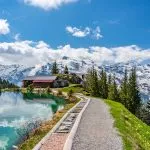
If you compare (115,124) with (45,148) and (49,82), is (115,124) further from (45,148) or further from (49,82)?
(49,82)

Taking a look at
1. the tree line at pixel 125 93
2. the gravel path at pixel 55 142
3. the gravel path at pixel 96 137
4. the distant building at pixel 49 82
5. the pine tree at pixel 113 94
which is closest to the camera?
the gravel path at pixel 55 142

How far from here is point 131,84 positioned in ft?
404

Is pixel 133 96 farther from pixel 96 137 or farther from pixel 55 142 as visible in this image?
pixel 55 142

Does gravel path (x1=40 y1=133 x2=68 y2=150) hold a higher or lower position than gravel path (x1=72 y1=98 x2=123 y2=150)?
lower

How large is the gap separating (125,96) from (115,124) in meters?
82.9

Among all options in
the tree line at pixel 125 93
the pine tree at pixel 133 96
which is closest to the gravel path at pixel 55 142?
the tree line at pixel 125 93

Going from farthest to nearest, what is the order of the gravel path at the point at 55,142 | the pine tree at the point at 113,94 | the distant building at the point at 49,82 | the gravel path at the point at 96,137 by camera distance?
1. the distant building at the point at 49,82
2. the pine tree at the point at 113,94
3. the gravel path at the point at 96,137
4. the gravel path at the point at 55,142

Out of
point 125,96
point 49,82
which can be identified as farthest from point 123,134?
point 49,82

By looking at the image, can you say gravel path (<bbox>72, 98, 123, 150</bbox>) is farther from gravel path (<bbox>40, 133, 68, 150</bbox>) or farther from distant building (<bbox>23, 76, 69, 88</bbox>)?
distant building (<bbox>23, 76, 69, 88</bbox>)

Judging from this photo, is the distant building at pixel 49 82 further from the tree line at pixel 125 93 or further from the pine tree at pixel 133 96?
the pine tree at pixel 133 96

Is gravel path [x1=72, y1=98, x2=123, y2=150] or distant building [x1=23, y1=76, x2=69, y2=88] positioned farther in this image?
distant building [x1=23, y1=76, x2=69, y2=88]

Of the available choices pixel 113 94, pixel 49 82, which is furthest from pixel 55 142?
pixel 49 82

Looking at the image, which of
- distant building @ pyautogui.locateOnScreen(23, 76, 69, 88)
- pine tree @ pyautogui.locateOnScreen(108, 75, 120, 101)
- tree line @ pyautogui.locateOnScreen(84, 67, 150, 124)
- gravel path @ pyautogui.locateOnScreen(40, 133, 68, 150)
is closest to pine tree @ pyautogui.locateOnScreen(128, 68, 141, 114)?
tree line @ pyautogui.locateOnScreen(84, 67, 150, 124)

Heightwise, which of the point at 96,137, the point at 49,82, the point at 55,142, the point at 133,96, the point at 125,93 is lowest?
the point at 133,96
